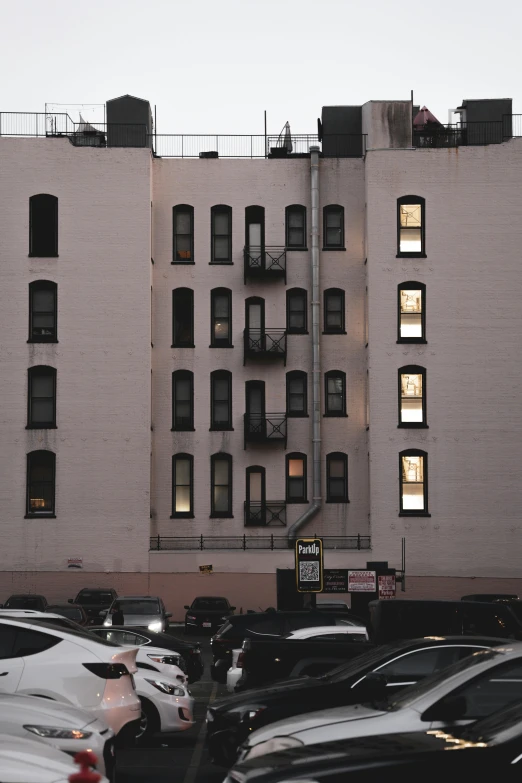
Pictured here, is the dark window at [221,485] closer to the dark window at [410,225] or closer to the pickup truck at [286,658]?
the dark window at [410,225]

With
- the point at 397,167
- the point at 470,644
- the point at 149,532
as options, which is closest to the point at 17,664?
the point at 470,644

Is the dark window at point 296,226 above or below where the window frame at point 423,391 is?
above

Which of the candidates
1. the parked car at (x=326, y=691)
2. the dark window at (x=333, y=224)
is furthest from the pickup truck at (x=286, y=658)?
the dark window at (x=333, y=224)

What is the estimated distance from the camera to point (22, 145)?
169 feet

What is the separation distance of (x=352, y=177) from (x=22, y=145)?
45.9ft

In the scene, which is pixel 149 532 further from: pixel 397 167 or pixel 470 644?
pixel 470 644

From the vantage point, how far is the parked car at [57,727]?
1005 centimetres

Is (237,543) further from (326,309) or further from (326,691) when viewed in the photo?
(326,691)

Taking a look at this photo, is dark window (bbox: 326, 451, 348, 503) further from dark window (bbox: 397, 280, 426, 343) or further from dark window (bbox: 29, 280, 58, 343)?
dark window (bbox: 29, 280, 58, 343)

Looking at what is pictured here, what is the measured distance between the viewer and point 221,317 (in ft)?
173

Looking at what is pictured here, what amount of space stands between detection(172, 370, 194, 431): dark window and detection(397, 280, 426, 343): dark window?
9092 millimetres

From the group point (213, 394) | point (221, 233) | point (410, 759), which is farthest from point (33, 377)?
point (410, 759)

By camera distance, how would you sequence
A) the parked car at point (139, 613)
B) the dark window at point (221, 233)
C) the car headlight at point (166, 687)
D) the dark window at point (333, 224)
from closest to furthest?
the car headlight at point (166, 687) → the parked car at point (139, 613) → the dark window at point (221, 233) → the dark window at point (333, 224)

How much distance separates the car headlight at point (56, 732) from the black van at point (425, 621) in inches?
346
